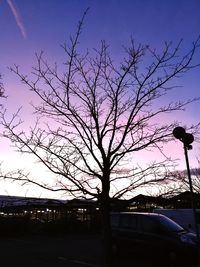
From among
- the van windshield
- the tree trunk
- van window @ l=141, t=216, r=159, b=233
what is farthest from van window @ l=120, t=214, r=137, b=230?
the tree trunk

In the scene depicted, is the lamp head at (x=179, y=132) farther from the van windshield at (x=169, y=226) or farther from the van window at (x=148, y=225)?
the van window at (x=148, y=225)

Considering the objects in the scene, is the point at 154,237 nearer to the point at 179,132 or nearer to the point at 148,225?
the point at 148,225

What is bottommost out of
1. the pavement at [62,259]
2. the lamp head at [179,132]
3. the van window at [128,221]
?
the pavement at [62,259]

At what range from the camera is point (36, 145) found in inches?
255

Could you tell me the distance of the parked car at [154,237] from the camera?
13.2 meters

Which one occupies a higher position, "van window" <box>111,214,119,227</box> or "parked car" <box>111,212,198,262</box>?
"van window" <box>111,214,119,227</box>

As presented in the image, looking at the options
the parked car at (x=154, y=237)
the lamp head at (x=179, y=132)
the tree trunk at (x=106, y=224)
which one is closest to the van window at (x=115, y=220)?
the parked car at (x=154, y=237)

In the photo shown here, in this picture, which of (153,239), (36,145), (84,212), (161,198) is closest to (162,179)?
(161,198)

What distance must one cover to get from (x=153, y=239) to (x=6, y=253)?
606 centimetres

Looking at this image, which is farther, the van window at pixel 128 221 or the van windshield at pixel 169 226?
the van window at pixel 128 221

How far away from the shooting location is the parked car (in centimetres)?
1316

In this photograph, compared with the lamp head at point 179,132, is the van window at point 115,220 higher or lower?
lower

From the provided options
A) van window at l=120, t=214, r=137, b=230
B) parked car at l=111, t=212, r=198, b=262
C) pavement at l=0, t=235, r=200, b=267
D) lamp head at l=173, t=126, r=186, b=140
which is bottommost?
pavement at l=0, t=235, r=200, b=267

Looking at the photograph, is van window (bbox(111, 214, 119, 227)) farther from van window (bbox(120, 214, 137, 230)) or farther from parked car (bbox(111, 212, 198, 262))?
van window (bbox(120, 214, 137, 230))
